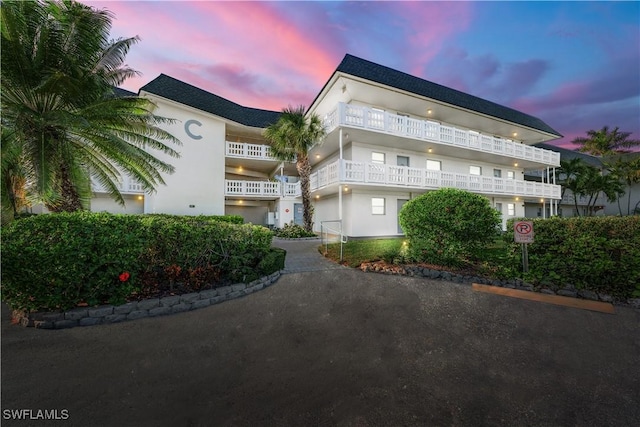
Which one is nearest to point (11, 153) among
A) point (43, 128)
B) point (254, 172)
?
point (43, 128)

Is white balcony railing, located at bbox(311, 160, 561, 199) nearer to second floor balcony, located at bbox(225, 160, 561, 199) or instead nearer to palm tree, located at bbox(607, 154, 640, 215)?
Answer: second floor balcony, located at bbox(225, 160, 561, 199)

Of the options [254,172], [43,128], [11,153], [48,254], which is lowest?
[48,254]

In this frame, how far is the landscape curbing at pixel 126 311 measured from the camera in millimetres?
3865

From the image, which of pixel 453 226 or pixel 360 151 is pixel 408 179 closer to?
pixel 360 151

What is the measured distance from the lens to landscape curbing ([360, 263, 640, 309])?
5062mm

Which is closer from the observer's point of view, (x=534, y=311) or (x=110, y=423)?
(x=110, y=423)

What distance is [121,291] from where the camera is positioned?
14.4 ft

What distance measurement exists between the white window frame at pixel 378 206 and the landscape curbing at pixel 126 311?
10.7 meters

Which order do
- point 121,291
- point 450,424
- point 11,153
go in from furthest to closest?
point 11,153 → point 121,291 → point 450,424

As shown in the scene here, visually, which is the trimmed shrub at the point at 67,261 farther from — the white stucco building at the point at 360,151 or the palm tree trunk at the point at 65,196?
the white stucco building at the point at 360,151

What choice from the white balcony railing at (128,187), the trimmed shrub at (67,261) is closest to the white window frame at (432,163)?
the trimmed shrub at (67,261)

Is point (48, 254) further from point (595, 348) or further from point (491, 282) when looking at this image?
point (491, 282)

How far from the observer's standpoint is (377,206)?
14.5m

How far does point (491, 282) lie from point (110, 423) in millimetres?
A: 7816
